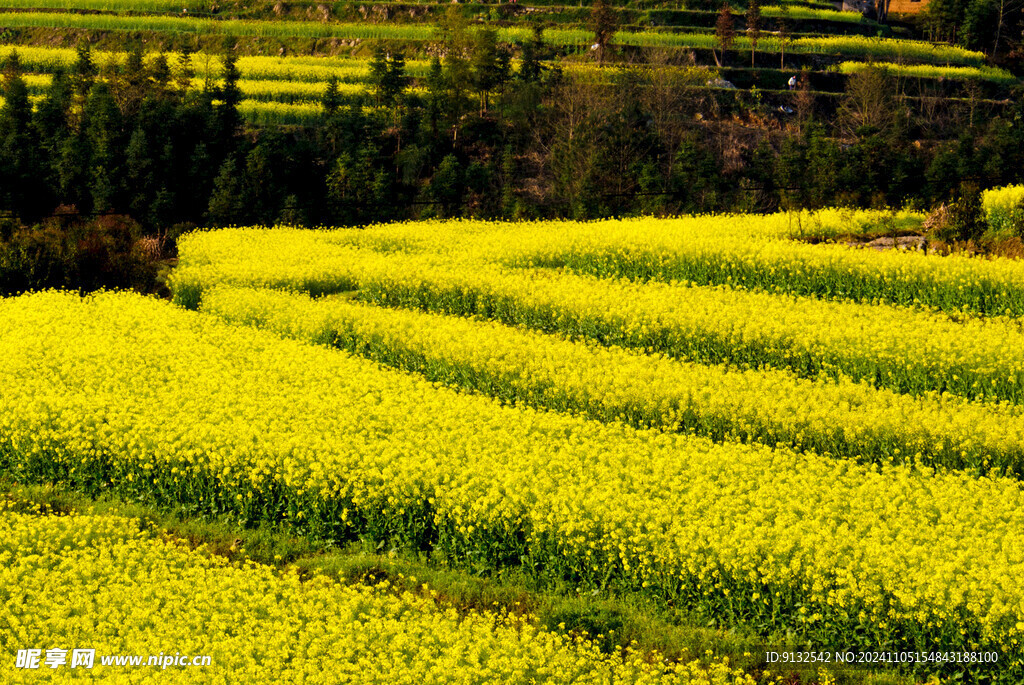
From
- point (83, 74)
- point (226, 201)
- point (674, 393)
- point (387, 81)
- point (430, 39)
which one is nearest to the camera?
point (674, 393)

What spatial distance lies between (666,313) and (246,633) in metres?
14.0

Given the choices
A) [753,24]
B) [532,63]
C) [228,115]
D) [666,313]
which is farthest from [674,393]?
[753,24]

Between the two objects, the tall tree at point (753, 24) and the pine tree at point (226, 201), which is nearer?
the pine tree at point (226, 201)

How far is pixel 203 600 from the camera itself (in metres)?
12.6

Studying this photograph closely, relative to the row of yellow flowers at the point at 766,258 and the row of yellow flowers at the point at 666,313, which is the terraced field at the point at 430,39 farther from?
the row of yellow flowers at the point at 666,313

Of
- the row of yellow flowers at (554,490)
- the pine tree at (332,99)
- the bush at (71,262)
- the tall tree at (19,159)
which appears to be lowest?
the row of yellow flowers at (554,490)

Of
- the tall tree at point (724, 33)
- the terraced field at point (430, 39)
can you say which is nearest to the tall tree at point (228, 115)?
the terraced field at point (430, 39)

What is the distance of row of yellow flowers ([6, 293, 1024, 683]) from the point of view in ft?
40.0

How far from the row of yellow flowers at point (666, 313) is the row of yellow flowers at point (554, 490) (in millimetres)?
5346

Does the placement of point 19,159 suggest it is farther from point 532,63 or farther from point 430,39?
point 430,39

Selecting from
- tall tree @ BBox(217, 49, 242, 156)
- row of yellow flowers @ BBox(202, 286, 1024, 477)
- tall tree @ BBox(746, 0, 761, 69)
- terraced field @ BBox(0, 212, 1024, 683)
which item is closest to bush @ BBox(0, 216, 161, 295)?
terraced field @ BBox(0, 212, 1024, 683)

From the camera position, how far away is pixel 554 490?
1461 cm

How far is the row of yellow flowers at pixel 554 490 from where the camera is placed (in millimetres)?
12195

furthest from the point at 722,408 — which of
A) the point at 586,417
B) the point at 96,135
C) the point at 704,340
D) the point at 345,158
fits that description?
the point at 96,135
